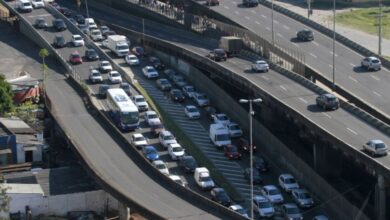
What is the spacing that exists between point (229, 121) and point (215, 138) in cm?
489

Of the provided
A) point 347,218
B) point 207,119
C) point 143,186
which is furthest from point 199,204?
point 207,119

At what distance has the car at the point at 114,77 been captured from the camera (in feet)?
330

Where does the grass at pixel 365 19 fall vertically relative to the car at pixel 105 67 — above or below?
below

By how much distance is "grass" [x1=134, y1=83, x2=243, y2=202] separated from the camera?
81.0 m

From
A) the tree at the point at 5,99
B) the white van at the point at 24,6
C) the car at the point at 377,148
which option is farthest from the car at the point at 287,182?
the white van at the point at 24,6

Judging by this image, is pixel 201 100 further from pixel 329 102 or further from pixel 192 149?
pixel 329 102

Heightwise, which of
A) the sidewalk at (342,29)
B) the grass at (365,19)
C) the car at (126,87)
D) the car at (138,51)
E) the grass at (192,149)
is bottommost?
the grass at (365,19)

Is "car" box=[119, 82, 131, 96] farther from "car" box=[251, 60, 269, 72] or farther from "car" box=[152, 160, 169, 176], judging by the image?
"car" box=[152, 160, 169, 176]

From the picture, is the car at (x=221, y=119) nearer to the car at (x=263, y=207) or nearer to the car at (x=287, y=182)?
the car at (x=287, y=182)

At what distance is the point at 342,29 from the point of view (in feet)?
454

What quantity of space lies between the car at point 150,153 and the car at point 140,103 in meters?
10.2

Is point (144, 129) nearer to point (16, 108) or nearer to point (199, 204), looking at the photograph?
point (16, 108)

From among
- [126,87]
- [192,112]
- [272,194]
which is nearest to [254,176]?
[272,194]

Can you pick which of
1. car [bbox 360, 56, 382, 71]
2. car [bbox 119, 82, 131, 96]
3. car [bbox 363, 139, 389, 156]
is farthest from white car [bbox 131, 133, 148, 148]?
car [bbox 360, 56, 382, 71]
